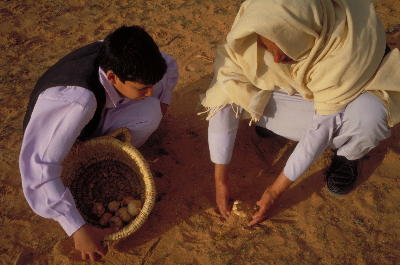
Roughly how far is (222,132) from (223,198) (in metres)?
0.43

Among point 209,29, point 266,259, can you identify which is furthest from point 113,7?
point 266,259

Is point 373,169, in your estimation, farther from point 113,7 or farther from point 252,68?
point 113,7

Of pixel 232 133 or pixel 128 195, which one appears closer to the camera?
pixel 232 133

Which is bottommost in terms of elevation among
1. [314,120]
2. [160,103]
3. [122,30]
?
[160,103]

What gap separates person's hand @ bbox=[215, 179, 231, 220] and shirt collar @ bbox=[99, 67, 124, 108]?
811 mm

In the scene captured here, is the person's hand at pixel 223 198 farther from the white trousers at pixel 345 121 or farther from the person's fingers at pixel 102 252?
the person's fingers at pixel 102 252

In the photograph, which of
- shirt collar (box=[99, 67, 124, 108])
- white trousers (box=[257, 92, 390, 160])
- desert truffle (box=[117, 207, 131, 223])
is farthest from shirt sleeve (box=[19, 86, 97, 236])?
white trousers (box=[257, 92, 390, 160])

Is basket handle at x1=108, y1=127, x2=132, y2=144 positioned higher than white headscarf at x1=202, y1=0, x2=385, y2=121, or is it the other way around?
white headscarf at x1=202, y1=0, x2=385, y2=121

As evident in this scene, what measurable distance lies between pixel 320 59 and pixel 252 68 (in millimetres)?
365

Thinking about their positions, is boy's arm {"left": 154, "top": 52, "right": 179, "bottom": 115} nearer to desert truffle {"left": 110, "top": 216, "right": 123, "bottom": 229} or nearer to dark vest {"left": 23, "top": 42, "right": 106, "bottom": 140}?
dark vest {"left": 23, "top": 42, "right": 106, "bottom": 140}

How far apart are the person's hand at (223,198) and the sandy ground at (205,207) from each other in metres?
0.07

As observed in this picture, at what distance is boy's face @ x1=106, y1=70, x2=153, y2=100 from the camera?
2.05 m

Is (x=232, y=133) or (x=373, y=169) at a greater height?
(x=232, y=133)

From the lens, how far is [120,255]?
2346mm
